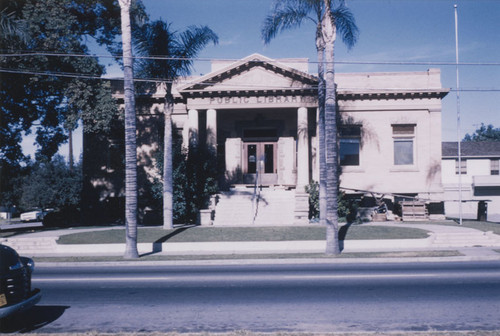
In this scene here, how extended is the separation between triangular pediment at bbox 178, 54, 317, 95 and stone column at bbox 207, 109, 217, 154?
4.53 feet

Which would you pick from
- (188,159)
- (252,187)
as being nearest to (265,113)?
(252,187)

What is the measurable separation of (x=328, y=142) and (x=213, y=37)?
345 inches

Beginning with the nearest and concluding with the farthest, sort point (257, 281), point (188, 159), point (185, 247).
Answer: point (257, 281) < point (185, 247) < point (188, 159)

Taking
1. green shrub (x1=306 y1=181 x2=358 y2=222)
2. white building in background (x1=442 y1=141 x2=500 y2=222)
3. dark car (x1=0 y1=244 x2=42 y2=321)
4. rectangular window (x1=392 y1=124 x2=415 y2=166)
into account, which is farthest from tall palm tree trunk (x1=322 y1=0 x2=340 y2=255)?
white building in background (x1=442 y1=141 x2=500 y2=222)

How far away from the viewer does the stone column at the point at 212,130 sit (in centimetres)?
2525

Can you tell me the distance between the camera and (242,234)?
19.2 metres

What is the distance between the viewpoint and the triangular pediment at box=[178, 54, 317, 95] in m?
25.3

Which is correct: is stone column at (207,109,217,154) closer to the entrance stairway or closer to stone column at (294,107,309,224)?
the entrance stairway

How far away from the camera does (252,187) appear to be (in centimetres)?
2673

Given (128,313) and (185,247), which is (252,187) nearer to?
(185,247)

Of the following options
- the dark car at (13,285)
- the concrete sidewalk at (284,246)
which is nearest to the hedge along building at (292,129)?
the concrete sidewalk at (284,246)

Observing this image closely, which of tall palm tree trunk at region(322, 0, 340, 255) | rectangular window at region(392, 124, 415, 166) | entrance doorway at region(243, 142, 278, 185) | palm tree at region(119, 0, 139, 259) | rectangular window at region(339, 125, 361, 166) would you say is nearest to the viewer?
tall palm tree trunk at region(322, 0, 340, 255)

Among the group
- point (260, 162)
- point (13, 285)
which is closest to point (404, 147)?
point (260, 162)

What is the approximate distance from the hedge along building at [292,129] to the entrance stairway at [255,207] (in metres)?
0.06
